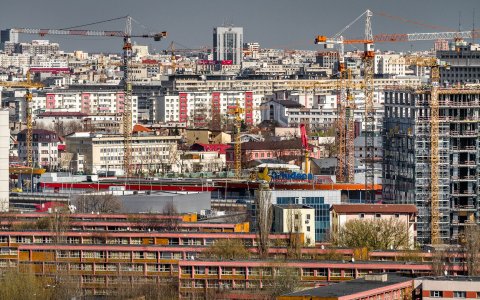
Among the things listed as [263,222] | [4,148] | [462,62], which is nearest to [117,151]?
[4,148]

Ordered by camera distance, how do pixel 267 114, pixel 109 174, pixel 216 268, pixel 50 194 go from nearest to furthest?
pixel 216 268 < pixel 50 194 < pixel 109 174 < pixel 267 114

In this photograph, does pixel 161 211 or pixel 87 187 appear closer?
pixel 161 211

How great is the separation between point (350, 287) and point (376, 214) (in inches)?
474

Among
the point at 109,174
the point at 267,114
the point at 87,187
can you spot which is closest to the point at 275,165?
the point at 109,174

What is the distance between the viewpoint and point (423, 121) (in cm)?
3950

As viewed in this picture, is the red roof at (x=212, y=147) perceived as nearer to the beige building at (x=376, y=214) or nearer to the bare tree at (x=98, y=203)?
the bare tree at (x=98, y=203)

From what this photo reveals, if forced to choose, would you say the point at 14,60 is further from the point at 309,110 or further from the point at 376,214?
the point at 376,214

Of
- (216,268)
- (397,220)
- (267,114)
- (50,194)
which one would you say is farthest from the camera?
(267,114)

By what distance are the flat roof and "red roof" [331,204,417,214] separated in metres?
9.99

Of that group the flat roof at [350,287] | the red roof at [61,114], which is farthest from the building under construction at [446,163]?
the red roof at [61,114]

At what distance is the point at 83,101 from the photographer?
104 m

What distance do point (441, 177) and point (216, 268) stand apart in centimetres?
1004

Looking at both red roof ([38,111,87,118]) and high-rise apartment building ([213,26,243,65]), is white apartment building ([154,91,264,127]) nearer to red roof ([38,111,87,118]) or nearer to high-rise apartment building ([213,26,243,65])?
red roof ([38,111,87,118])

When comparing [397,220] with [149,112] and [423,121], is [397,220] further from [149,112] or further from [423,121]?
[149,112]
